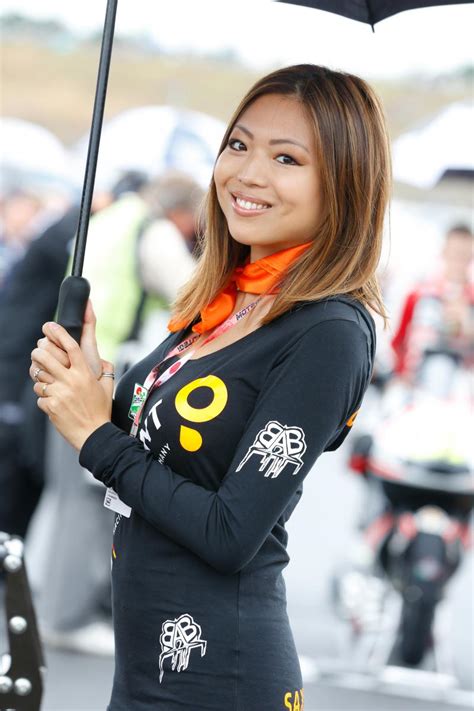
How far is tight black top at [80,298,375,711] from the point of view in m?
2.03

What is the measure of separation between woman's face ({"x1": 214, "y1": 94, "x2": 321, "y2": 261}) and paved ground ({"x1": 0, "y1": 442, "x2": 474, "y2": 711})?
9.73 ft

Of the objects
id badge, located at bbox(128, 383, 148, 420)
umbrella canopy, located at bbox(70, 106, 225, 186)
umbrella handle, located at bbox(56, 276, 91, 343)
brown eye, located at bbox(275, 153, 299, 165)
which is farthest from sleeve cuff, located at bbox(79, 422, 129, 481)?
umbrella canopy, located at bbox(70, 106, 225, 186)

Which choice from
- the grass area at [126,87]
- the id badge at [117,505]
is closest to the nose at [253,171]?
the id badge at [117,505]

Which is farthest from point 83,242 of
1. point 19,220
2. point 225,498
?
point 19,220

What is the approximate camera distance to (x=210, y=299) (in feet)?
8.03

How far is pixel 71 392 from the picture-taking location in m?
2.18

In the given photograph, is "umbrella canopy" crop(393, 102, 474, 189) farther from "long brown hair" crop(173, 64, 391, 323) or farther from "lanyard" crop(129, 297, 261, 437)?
"lanyard" crop(129, 297, 261, 437)

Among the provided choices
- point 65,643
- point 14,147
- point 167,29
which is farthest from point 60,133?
point 65,643

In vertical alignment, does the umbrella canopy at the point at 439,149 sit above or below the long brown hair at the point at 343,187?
above

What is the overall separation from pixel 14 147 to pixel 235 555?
42.0ft

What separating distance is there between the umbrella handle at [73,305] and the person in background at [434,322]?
3943mm

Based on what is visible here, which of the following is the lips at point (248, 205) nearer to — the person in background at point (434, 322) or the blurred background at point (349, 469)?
the blurred background at point (349, 469)

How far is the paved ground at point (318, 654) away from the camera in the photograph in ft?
16.4

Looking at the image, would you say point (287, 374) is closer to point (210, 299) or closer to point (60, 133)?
point (210, 299)
